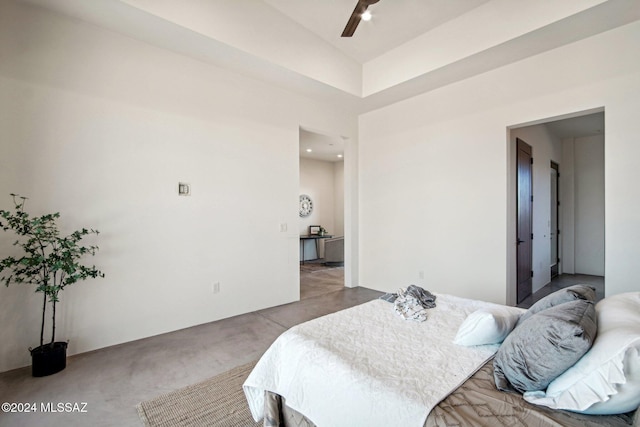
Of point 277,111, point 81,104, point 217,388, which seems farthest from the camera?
point 277,111

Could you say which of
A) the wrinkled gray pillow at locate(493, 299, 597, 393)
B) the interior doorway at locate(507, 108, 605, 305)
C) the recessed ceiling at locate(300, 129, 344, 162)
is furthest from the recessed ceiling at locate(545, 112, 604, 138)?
the wrinkled gray pillow at locate(493, 299, 597, 393)

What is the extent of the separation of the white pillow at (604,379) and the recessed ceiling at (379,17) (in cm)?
344

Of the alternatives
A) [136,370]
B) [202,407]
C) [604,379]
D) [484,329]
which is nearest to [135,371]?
[136,370]

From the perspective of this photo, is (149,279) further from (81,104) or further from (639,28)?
(639,28)

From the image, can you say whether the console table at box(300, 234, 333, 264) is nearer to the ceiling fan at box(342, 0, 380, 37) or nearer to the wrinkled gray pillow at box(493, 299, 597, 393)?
the ceiling fan at box(342, 0, 380, 37)

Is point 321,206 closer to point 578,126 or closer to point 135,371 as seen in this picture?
point 578,126

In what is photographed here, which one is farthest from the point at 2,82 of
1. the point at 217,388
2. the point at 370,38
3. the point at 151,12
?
the point at 370,38

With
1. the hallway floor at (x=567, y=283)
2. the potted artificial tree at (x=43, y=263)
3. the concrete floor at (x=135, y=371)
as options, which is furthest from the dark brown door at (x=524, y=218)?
the potted artificial tree at (x=43, y=263)

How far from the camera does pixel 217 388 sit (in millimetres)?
2234

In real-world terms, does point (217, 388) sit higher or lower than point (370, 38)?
lower

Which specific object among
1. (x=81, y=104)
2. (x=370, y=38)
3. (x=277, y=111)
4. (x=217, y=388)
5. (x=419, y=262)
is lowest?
(x=217, y=388)

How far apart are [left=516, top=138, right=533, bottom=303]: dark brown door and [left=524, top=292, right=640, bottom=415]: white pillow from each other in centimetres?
324

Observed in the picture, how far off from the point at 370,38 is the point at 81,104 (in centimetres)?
334

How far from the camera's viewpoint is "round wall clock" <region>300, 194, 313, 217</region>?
8.54m
